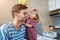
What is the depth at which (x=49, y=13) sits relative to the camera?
382 cm

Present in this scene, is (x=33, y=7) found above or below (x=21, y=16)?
above

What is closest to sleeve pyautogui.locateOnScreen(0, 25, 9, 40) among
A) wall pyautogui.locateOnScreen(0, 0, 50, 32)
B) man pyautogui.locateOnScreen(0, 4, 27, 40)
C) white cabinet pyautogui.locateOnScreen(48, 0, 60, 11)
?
man pyautogui.locateOnScreen(0, 4, 27, 40)

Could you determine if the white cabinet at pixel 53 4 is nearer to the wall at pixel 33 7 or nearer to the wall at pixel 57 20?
the wall at pixel 33 7

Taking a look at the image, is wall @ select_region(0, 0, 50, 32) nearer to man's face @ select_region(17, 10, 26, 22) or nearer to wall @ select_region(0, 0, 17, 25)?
wall @ select_region(0, 0, 17, 25)

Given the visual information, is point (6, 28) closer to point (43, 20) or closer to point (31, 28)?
point (31, 28)

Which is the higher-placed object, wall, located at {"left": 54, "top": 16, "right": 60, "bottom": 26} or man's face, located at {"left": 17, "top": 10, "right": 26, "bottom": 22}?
man's face, located at {"left": 17, "top": 10, "right": 26, "bottom": 22}

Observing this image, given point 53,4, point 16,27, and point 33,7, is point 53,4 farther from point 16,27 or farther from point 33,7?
point 16,27

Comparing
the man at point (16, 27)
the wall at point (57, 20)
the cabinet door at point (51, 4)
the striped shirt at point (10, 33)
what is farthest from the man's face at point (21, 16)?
the wall at point (57, 20)

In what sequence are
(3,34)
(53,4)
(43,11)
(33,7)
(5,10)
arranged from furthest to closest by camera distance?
(43,11), (33,7), (53,4), (5,10), (3,34)

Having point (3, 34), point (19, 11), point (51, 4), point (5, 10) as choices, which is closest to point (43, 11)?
point (51, 4)

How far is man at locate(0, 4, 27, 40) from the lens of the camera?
128cm

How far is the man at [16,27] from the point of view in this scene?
1275 mm

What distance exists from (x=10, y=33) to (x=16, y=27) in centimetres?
9

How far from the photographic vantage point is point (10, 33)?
1.29m
